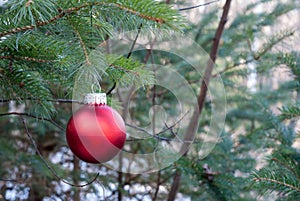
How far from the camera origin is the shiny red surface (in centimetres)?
50

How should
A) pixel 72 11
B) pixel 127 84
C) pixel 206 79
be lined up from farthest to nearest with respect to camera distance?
1. pixel 206 79
2. pixel 127 84
3. pixel 72 11

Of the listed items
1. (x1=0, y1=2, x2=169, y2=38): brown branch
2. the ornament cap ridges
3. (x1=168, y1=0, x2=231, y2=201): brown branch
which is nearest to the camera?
(x1=0, y1=2, x2=169, y2=38): brown branch

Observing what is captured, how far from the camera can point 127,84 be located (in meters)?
0.63

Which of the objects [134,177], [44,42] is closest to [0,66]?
[44,42]

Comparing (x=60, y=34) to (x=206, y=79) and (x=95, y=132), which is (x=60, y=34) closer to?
(x=95, y=132)

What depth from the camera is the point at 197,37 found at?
148 centimetres

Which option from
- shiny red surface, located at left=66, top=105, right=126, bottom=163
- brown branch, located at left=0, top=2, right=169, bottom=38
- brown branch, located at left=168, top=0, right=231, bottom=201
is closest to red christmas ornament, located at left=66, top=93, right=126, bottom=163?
shiny red surface, located at left=66, top=105, right=126, bottom=163

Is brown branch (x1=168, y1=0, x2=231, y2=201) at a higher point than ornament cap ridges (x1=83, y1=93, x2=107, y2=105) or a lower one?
higher

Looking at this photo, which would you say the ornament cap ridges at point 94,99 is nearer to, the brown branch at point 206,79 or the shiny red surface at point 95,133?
the shiny red surface at point 95,133

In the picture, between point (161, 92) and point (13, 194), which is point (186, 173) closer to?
point (161, 92)

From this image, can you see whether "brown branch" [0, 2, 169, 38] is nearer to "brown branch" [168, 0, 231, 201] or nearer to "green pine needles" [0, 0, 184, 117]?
"green pine needles" [0, 0, 184, 117]

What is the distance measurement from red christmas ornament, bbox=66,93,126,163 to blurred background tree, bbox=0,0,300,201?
0.04m

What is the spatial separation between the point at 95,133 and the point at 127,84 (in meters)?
0.16

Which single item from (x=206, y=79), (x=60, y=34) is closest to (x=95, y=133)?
(x=60, y=34)
